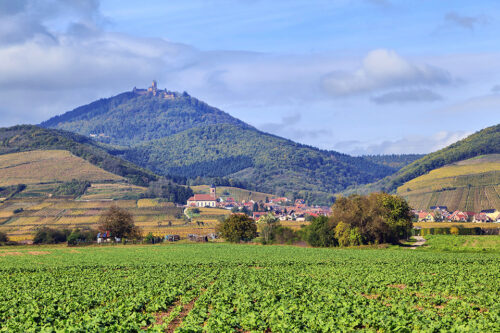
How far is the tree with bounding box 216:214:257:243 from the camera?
13038 cm

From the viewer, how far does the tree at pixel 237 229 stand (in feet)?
428

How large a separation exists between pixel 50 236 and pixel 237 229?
45857 millimetres

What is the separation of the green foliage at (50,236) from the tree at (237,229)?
129 feet

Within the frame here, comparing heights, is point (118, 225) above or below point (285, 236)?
above

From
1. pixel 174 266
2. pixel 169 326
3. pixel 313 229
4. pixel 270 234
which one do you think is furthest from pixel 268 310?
pixel 270 234

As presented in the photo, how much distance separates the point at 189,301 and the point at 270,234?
97.1 m

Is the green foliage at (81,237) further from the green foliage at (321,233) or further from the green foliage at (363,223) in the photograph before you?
the green foliage at (363,223)

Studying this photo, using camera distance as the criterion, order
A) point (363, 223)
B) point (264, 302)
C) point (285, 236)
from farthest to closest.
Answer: point (285, 236) → point (363, 223) → point (264, 302)

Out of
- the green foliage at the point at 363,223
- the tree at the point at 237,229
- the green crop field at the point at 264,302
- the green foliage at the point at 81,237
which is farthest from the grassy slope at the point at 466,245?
the green foliage at the point at 81,237

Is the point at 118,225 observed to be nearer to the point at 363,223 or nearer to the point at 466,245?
the point at 363,223

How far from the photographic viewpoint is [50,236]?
128250mm

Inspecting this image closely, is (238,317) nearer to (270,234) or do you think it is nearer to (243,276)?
(243,276)

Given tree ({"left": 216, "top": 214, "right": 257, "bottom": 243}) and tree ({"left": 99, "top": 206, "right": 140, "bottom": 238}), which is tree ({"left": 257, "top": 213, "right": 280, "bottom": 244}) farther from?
tree ({"left": 99, "top": 206, "right": 140, "bottom": 238})

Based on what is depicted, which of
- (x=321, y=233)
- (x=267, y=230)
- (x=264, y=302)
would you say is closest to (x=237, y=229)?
(x=267, y=230)
